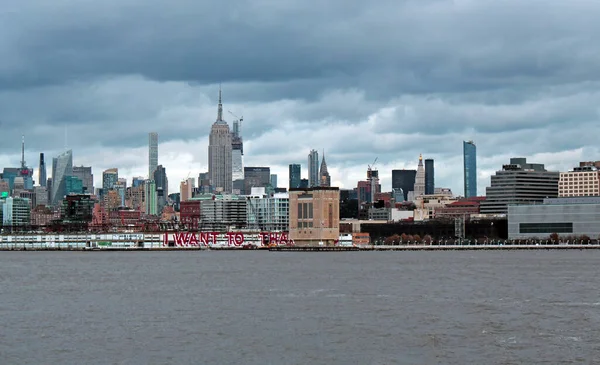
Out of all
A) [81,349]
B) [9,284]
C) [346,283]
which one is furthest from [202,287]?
[81,349]

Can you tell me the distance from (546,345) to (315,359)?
1305cm

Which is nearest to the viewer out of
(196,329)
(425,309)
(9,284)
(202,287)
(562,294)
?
(196,329)

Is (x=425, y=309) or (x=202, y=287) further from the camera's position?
(x=202, y=287)

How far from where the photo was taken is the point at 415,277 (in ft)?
404

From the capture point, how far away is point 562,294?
92.1 m

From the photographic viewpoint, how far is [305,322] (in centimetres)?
6994

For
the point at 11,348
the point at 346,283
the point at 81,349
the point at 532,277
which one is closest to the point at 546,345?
the point at 81,349

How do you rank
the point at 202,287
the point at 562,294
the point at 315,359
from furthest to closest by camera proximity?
the point at 202,287
the point at 562,294
the point at 315,359

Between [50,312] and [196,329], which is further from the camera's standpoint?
[50,312]

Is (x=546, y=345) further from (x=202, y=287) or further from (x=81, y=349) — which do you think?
(x=202, y=287)

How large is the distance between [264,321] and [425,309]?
13.6 meters

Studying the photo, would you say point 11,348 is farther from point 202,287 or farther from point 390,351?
point 202,287

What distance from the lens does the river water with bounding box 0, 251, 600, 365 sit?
5622cm

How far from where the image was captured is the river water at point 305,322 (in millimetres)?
56219
